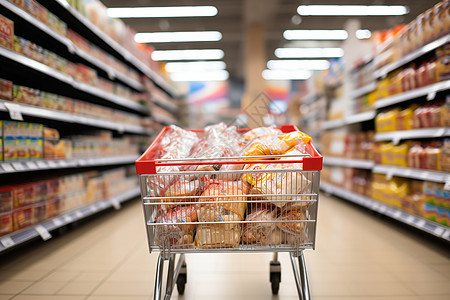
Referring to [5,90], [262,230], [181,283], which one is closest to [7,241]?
[5,90]

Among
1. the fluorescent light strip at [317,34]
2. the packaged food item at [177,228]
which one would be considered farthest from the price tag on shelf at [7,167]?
the fluorescent light strip at [317,34]

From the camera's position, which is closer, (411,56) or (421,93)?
(421,93)

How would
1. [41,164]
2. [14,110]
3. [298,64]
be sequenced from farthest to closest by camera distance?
[298,64]
[41,164]
[14,110]

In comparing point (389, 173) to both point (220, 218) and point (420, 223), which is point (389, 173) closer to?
point (420, 223)

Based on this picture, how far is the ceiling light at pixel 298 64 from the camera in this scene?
455 inches

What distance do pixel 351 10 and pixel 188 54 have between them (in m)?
5.42

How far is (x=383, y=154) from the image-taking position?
344 centimetres

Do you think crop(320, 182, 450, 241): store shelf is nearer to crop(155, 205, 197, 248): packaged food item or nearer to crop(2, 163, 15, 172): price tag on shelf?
crop(155, 205, 197, 248): packaged food item

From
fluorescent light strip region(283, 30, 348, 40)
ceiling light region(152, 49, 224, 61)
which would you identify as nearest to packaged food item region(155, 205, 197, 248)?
fluorescent light strip region(283, 30, 348, 40)

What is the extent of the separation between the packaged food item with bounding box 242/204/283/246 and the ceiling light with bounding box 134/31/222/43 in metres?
8.55

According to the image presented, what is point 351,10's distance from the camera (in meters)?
7.57

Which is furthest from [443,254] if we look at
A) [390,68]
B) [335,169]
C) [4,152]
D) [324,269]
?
[4,152]

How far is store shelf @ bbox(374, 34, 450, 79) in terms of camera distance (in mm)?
2468

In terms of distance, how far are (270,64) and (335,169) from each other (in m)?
8.39
